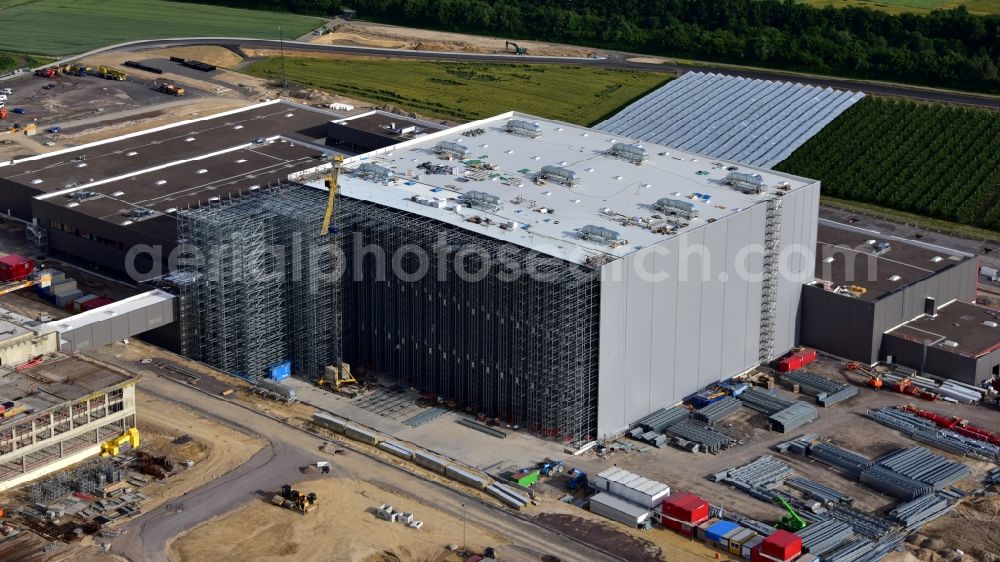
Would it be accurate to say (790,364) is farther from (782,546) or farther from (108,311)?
(108,311)

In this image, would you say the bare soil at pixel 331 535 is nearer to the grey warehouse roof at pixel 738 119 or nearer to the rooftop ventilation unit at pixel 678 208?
the rooftop ventilation unit at pixel 678 208

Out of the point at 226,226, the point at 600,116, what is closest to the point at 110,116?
the point at 600,116

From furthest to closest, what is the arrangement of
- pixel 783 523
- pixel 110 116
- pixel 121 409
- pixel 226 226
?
pixel 110 116 < pixel 226 226 < pixel 121 409 < pixel 783 523

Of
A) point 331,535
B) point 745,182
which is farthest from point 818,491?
point 331,535

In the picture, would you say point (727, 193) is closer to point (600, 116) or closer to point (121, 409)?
point (121, 409)

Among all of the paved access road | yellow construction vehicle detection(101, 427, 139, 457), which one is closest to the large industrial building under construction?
the paved access road

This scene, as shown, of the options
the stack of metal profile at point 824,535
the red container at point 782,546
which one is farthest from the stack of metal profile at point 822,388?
the red container at point 782,546
